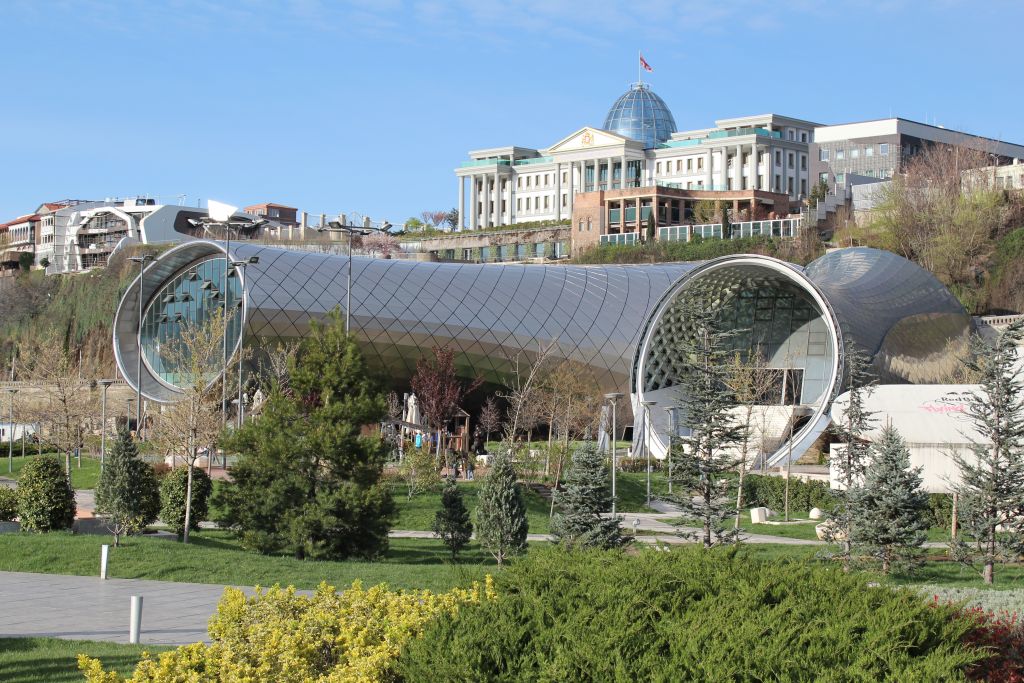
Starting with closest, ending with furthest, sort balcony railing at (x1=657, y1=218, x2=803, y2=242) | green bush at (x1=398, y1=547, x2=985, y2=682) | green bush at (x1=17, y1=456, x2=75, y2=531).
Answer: green bush at (x1=398, y1=547, x2=985, y2=682), green bush at (x1=17, y1=456, x2=75, y2=531), balcony railing at (x1=657, y1=218, x2=803, y2=242)

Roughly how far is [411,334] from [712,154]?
51.7 metres

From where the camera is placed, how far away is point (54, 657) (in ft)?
36.4

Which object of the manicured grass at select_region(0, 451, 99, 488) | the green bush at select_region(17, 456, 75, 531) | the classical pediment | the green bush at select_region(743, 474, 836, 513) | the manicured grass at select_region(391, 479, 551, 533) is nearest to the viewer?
the green bush at select_region(17, 456, 75, 531)

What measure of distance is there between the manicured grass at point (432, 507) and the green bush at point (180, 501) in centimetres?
406

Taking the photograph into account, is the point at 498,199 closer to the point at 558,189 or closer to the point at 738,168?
the point at 558,189

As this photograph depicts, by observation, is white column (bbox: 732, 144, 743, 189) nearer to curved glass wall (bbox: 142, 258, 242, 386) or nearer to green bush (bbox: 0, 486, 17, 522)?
curved glass wall (bbox: 142, 258, 242, 386)

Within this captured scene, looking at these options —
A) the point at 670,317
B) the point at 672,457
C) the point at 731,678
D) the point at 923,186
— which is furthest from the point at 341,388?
the point at 923,186

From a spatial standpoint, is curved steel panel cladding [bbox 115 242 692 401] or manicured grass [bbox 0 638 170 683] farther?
curved steel panel cladding [bbox 115 242 692 401]

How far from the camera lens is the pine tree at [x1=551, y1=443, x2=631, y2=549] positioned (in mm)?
17828

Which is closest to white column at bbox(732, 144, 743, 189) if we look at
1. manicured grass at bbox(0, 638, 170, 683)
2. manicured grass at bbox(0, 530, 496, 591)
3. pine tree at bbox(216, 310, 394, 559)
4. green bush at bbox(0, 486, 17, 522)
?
manicured grass at bbox(0, 530, 496, 591)

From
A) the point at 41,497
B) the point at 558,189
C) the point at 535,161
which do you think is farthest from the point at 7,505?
the point at 535,161

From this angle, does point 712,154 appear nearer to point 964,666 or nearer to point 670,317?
point 670,317

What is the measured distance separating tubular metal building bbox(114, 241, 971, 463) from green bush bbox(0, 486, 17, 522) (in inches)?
762

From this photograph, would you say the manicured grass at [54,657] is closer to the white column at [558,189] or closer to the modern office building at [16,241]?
the white column at [558,189]
